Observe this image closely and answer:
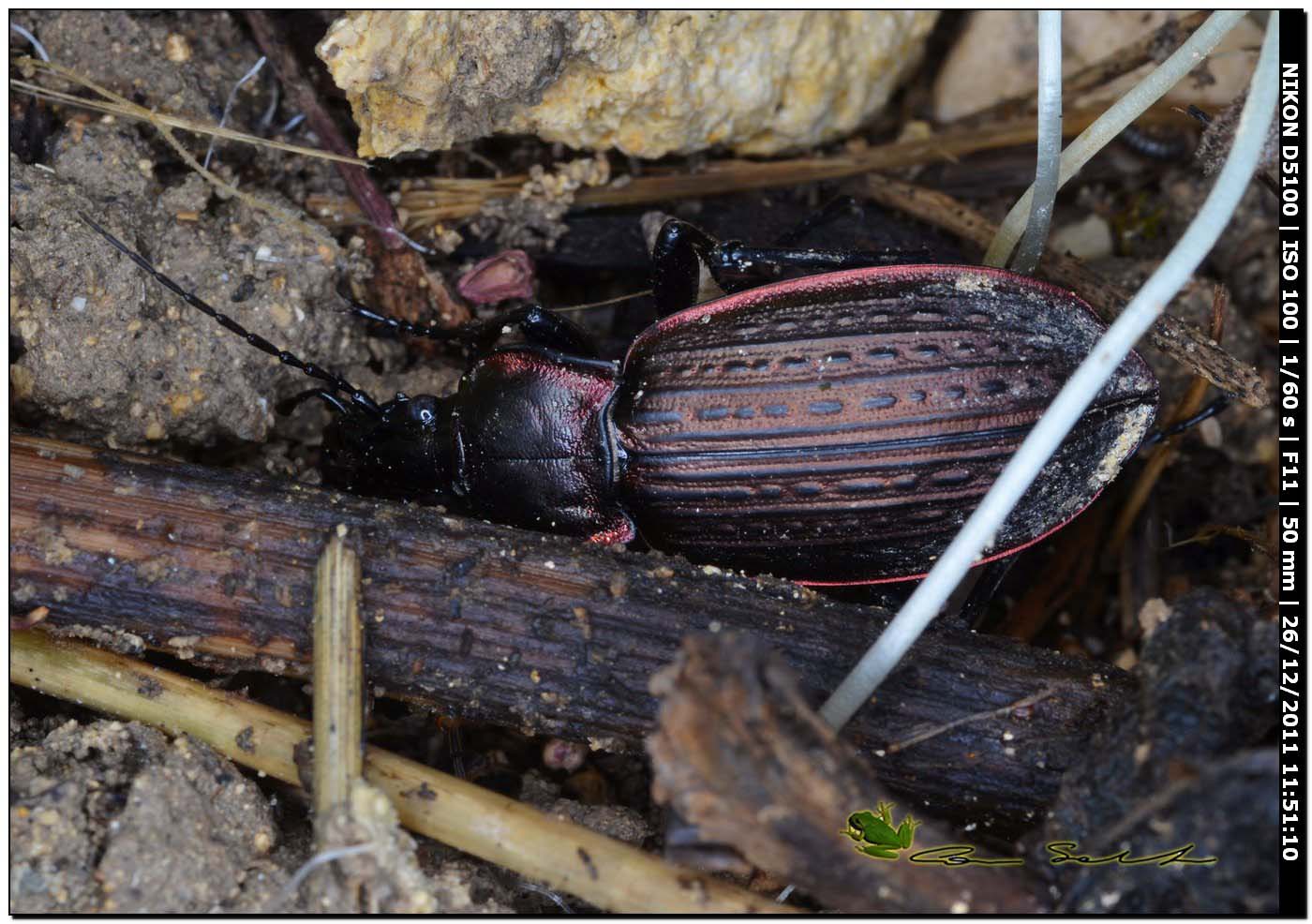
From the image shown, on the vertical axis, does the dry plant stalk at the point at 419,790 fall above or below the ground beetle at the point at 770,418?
below

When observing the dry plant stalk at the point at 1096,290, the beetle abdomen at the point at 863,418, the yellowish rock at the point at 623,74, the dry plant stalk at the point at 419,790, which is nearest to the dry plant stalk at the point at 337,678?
the dry plant stalk at the point at 419,790

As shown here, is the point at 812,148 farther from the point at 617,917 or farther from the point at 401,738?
the point at 617,917

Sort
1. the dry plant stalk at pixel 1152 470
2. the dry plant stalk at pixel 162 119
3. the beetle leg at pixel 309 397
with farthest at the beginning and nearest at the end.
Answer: the dry plant stalk at pixel 1152 470
the beetle leg at pixel 309 397
the dry plant stalk at pixel 162 119

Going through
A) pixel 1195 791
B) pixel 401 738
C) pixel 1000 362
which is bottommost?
pixel 401 738

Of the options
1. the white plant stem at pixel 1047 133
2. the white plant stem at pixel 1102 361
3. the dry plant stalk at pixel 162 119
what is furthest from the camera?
the dry plant stalk at pixel 162 119

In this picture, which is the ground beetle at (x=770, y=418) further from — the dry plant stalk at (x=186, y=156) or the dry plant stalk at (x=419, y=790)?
the dry plant stalk at (x=419, y=790)

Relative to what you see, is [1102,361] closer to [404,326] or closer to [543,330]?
[543,330]

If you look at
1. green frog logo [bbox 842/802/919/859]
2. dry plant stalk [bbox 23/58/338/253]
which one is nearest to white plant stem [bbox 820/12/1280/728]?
green frog logo [bbox 842/802/919/859]

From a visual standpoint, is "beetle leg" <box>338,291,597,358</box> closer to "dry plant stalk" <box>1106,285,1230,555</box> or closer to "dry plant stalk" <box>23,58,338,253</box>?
"dry plant stalk" <box>23,58,338,253</box>

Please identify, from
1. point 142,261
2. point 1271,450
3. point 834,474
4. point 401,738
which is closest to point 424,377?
point 142,261
